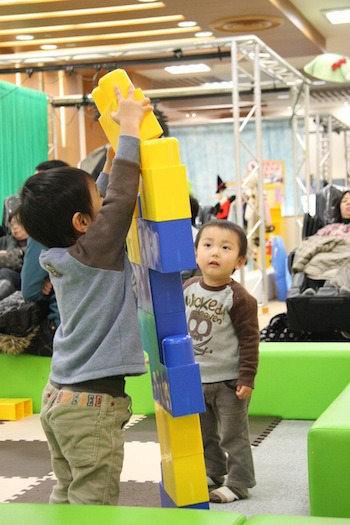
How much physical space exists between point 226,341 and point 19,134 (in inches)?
320

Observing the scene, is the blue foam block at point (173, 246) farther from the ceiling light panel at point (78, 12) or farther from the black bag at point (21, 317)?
the ceiling light panel at point (78, 12)

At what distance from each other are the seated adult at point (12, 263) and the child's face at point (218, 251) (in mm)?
2346

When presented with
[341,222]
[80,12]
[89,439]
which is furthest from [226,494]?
[80,12]

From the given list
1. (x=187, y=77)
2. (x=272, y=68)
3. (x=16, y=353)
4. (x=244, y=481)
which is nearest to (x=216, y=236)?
(x=244, y=481)

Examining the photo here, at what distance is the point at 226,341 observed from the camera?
3225mm

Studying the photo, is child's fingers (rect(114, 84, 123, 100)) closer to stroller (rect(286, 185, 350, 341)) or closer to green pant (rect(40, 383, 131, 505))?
green pant (rect(40, 383, 131, 505))

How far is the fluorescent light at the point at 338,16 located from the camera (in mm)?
11070

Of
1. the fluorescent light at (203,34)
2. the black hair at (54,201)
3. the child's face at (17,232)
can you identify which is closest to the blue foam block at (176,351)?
the black hair at (54,201)

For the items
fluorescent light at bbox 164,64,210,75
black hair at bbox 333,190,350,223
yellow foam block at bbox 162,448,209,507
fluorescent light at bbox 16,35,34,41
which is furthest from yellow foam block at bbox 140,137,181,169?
fluorescent light at bbox 164,64,210,75

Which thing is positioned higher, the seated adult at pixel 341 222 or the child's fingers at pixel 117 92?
the child's fingers at pixel 117 92

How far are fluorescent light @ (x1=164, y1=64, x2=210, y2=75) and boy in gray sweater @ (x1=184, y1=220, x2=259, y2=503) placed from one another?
1079 centimetres

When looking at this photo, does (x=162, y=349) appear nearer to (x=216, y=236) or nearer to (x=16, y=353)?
(x=216, y=236)

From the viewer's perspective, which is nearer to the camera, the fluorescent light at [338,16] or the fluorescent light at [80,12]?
the fluorescent light at [80,12]

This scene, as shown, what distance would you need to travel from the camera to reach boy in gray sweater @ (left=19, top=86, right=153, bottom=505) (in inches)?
84.4
